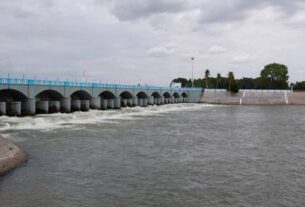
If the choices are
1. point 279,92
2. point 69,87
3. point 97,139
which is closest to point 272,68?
point 279,92

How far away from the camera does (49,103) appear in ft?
199

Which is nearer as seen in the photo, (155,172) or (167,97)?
(155,172)

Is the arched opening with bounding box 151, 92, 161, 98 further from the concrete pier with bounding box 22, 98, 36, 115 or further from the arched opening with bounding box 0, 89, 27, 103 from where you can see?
the concrete pier with bounding box 22, 98, 36, 115

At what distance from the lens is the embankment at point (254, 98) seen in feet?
418

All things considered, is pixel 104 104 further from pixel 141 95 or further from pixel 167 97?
pixel 167 97

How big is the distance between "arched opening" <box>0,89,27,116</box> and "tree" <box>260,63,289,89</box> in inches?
5513

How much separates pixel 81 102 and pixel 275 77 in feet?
419

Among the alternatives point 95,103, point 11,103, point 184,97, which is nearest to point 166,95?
point 184,97

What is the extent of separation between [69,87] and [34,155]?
4063 cm

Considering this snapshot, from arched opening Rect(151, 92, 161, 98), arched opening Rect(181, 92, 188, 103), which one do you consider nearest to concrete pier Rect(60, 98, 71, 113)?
arched opening Rect(151, 92, 161, 98)

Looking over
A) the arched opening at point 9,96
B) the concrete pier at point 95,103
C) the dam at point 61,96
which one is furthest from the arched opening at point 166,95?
the arched opening at point 9,96

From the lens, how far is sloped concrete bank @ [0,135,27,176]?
19062 mm

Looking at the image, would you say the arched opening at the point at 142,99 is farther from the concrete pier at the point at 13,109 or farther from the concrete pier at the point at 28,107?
the concrete pier at the point at 13,109

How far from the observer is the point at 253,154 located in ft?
84.3
